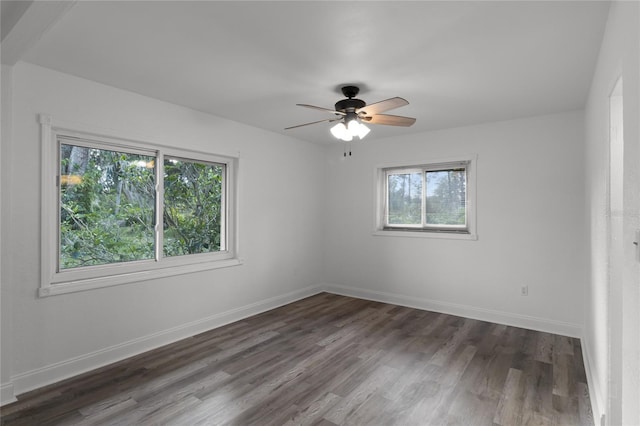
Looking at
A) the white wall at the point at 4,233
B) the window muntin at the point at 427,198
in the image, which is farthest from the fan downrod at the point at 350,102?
the white wall at the point at 4,233

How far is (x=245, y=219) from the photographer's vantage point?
430 centimetres

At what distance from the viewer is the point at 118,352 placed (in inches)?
120

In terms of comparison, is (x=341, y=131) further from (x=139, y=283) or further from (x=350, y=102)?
(x=139, y=283)

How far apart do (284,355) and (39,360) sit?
1933mm

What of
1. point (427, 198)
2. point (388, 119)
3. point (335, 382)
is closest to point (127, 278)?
point (335, 382)

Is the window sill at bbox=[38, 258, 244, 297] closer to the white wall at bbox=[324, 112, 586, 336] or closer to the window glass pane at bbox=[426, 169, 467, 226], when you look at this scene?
the white wall at bbox=[324, 112, 586, 336]

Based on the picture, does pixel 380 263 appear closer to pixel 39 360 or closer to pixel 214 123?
pixel 214 123

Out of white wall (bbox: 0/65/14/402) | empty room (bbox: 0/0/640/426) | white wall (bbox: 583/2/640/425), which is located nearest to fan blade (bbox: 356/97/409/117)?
empty room (bbox: 0/0/640/426)

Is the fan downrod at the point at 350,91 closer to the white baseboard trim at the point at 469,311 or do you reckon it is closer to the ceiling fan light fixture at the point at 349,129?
the ceiling fan light fixture at the point at 349,129

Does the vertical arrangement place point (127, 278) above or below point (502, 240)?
below

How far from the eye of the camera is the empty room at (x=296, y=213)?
77.5 inches

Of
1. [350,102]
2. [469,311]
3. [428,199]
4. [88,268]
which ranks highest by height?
[350,102]

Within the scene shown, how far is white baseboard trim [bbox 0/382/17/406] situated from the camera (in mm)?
2328

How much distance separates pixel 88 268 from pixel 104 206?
57cm
